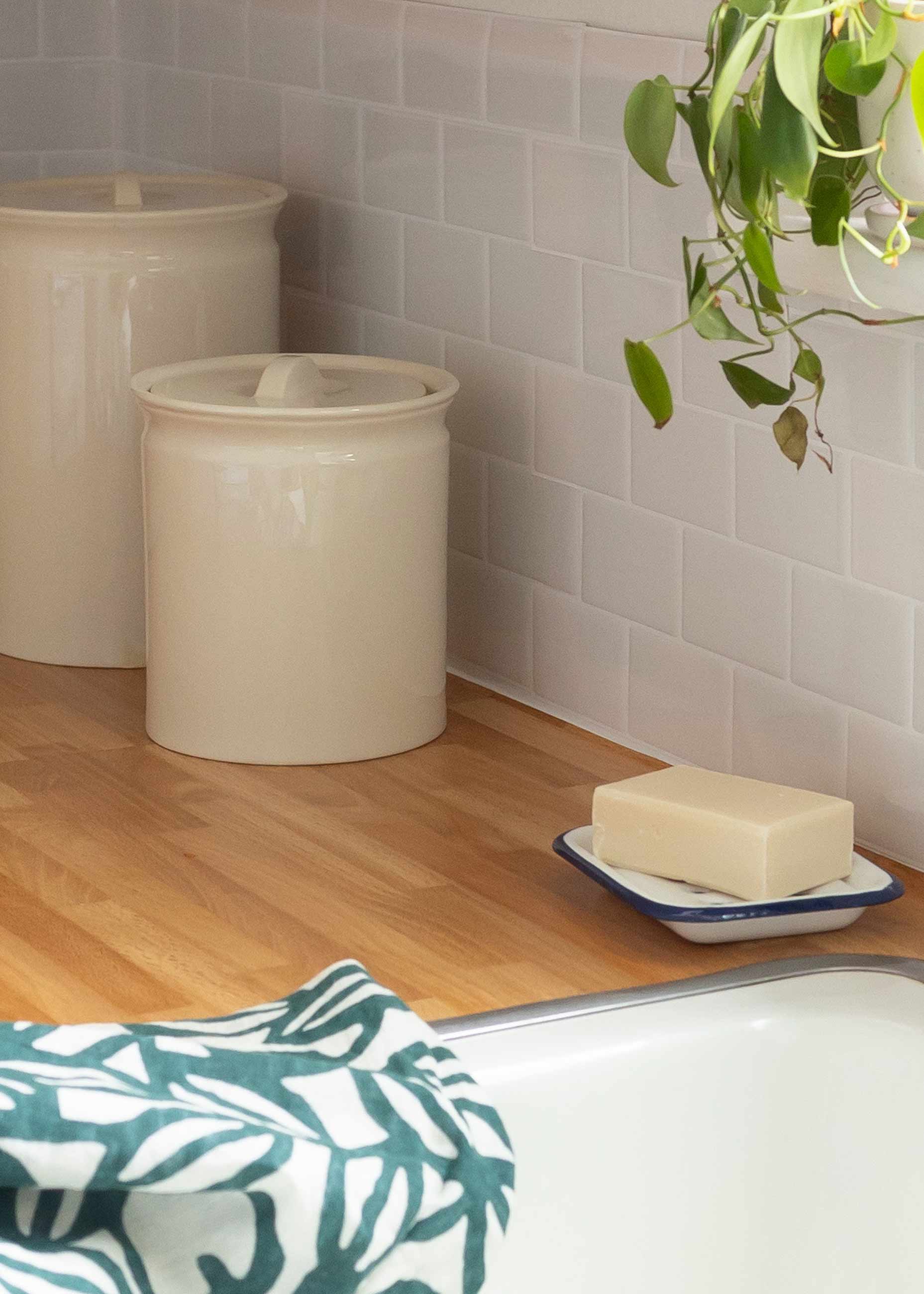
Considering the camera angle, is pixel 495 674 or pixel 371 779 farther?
pixel 495 674

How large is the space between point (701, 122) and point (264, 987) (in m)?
0.50

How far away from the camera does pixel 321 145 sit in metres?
1.74

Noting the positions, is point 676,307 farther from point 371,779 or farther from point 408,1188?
point 408,1188

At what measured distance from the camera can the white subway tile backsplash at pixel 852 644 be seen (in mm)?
1238

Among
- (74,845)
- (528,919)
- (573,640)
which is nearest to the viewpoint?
(528,919)

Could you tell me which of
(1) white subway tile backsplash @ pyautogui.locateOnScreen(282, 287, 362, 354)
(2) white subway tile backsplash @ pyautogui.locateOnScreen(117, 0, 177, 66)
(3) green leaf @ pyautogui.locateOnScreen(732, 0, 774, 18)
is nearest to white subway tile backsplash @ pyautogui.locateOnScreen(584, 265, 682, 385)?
(1) white subway tile backsplash @ pyautogui.locateOnScreen(282, 287, 362, 354)

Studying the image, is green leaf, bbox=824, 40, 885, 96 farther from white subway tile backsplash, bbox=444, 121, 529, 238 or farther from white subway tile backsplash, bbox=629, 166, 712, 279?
white subway tile backsplash, bbox=444, 121, 529, 238

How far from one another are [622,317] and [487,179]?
0.65 feet

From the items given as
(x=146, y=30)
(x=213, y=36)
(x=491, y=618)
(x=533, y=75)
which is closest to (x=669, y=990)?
(x=491, y=618)

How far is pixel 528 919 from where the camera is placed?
117 cm

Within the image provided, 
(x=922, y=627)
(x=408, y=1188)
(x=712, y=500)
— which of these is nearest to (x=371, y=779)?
(x=712, y=500)

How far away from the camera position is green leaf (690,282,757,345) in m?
0.90

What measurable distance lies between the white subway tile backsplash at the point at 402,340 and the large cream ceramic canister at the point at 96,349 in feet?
0.28

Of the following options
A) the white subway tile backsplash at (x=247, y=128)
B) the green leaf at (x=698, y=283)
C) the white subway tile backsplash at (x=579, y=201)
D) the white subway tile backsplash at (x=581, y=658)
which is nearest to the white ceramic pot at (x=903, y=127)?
the green leaf at (x=698, y=283)
